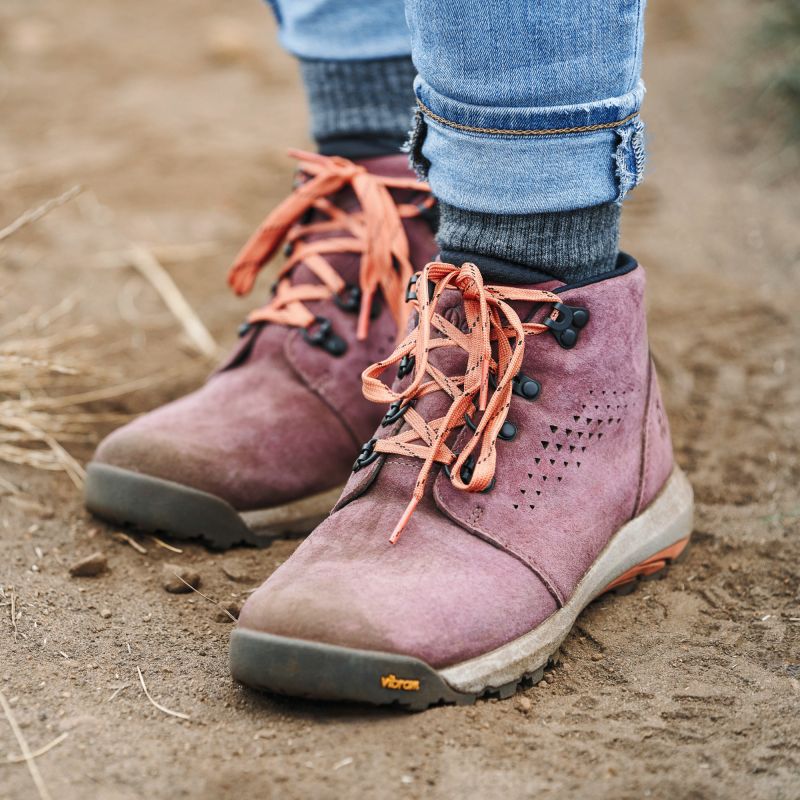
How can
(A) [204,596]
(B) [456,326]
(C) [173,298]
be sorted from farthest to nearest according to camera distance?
(C) [173,298] → (A) [204,596] → (B) [456,326]

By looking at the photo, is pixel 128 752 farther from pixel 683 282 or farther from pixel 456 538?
pixel 683 282

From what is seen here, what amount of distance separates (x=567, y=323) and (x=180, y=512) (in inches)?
22.6

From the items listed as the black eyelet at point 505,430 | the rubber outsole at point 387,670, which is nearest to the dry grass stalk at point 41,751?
the rubber outsole at point 387,670

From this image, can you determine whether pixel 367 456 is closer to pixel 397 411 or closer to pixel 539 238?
pixel 397 411


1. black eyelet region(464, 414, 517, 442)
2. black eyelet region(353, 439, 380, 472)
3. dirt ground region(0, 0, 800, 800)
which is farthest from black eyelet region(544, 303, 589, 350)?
dirt ground region(0, 0, 800, 800)

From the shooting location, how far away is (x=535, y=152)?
1071mm

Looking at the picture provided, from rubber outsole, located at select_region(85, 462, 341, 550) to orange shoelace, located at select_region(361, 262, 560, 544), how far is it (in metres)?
0.31

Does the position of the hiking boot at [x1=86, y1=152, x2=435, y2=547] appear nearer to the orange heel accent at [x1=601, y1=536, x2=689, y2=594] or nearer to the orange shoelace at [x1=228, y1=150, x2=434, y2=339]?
the orange shoelace at [x1=228, y1=150, x2=434, y2=339]

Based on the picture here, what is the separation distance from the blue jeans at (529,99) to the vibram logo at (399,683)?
496mm

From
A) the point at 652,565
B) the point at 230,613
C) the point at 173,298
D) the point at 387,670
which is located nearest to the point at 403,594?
the point at 387,670

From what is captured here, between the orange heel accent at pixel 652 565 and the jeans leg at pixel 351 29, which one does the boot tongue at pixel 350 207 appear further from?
the orange heel accent at pixel 652 565

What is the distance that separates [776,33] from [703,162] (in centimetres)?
44

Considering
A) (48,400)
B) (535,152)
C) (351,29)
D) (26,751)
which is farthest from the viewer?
(48,400)

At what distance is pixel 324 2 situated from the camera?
4.95 feet
